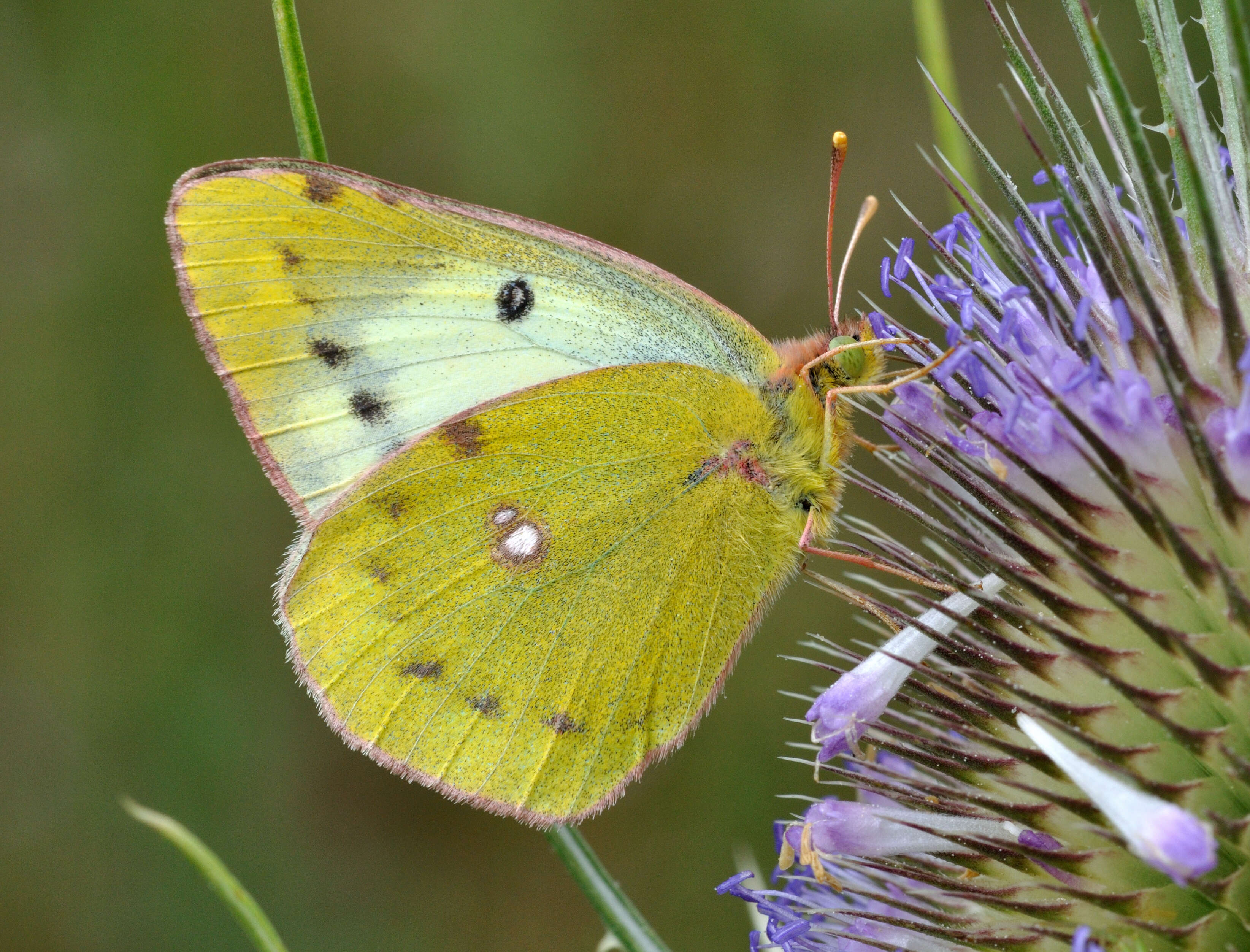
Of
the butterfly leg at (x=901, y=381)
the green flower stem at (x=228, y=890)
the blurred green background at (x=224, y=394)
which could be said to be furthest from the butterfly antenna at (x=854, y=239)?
the blurred green background at (x=224, y=394)

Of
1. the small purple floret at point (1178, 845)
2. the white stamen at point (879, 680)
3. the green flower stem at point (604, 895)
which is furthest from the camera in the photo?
the green flower stem at point (604, 895)

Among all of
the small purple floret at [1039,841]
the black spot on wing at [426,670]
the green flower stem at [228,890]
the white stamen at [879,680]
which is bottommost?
the green flower stem at [228,890]

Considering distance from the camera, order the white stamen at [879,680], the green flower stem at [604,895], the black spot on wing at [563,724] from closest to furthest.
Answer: the white stamen at [879,680], the green flower stem at [604,895], the black spot on wing at [563,724]

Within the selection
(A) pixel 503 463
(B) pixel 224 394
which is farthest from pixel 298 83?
(B) pixel 224 394

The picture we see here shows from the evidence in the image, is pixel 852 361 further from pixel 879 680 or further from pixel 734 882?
pixel 734 882

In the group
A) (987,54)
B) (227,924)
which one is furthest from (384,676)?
(987,54)

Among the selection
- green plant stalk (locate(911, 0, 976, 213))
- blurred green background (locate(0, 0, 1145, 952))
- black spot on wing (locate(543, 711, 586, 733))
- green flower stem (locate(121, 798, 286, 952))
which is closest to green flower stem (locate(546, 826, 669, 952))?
black spot on wing (locate(543, 711, 586, 733))

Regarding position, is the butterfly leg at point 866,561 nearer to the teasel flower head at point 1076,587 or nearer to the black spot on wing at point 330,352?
the teasel flower head at point 1076,587
